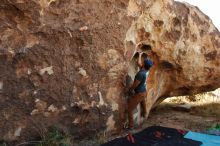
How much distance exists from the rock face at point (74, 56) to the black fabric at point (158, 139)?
0.50 metres

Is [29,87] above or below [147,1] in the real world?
below

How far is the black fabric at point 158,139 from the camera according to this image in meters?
6.02

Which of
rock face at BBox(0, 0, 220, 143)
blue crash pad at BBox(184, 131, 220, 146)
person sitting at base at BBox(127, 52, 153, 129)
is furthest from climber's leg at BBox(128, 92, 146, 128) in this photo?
blue crash pad at BBox(184, 131, 220, 146)

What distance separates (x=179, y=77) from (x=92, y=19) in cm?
291

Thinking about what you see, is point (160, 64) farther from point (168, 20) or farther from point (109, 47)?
point (109, 47)

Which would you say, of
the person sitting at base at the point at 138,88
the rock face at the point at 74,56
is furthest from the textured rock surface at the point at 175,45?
the person sitting at base at the point at 138,88

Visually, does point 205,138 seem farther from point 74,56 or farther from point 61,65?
point 61,65

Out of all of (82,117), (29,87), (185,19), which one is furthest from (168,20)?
(29,87)

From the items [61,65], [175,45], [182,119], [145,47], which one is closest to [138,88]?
[145,47]

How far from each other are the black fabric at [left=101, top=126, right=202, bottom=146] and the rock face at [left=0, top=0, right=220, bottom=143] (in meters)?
0.50

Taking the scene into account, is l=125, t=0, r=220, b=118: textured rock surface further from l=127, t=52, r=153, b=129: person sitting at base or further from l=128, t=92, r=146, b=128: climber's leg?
l=128, t=92, r=146, b=128: climber's leg

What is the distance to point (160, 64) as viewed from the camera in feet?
25.3

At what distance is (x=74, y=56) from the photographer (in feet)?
19.5

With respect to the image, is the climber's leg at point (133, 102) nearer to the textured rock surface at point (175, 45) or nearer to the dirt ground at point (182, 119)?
the textured rock surface at point (175, 45)
